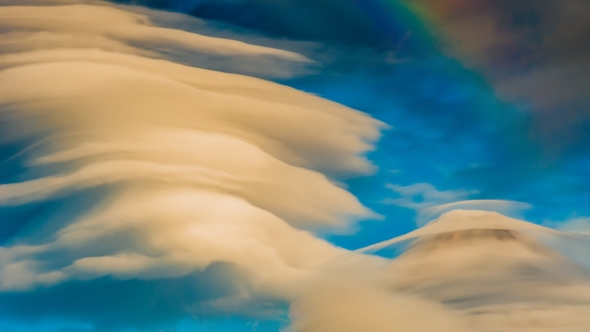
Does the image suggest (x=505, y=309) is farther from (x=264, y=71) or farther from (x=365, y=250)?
(x=264, y=71)

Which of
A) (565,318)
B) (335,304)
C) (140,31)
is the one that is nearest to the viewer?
(565,318)

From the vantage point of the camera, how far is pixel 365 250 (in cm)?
322

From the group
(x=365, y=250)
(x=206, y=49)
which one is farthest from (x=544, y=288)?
(x=206, y=49)

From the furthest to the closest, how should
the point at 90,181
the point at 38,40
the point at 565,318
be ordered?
the point at 38,40 < the point at 90,181 < the point at 565,318

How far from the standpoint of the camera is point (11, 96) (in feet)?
10.5

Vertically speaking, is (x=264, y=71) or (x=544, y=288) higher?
(x=264, y=71)

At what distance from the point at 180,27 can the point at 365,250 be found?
2.28 meters

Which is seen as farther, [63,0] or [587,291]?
[63,0]


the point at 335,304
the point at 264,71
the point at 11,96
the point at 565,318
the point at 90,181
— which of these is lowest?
the point at 565,318

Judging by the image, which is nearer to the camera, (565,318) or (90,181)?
(565,318)

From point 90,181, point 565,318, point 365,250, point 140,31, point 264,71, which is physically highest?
point 140,31

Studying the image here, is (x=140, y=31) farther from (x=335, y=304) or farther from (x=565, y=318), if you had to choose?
(x=565, y=318)

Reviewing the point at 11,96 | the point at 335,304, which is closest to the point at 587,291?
the point at 335,304

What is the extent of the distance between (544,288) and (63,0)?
4.21 m
